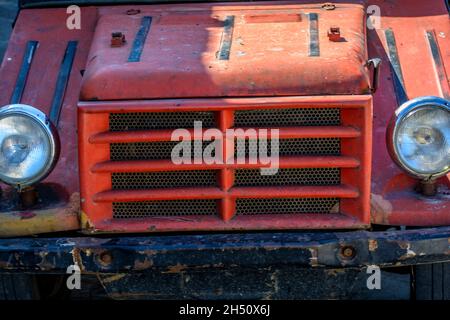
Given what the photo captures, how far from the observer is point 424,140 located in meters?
4.12

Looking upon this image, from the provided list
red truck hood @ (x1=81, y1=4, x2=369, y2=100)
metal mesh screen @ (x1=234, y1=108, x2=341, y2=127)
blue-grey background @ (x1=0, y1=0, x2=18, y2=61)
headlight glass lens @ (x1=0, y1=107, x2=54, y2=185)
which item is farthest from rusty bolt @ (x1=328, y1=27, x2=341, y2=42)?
blue-grey background @ (x1=0, y1=0, x2=18, y2=61)

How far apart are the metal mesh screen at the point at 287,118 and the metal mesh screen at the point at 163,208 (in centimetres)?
39

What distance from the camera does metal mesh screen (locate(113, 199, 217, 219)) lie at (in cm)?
427

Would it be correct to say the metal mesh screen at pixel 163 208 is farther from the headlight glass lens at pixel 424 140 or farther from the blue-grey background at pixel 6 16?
the blue-grey background at pixel 6 16

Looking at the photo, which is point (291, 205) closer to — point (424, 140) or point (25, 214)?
point (424, 140)

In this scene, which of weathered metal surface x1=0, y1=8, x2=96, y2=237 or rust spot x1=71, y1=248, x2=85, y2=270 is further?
weathered metal surface x1=0, y1=8, x2=96, y2=237

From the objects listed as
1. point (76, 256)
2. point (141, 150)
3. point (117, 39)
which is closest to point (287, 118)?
point (141, 150)

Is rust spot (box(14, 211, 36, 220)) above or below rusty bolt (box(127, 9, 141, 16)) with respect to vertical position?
below

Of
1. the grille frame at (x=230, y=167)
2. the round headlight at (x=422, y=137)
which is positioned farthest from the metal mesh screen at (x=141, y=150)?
the round headlight at (x=422, y=137)

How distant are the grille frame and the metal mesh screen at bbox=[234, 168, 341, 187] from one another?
0.16 ft

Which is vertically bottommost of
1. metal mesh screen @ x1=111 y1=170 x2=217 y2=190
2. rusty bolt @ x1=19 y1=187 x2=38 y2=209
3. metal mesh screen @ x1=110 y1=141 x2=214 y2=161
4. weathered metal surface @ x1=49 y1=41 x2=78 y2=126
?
rusty bolt @ x1=19 y1=187 x2=38 y2=209

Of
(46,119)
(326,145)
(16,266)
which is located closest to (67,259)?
(16,266)

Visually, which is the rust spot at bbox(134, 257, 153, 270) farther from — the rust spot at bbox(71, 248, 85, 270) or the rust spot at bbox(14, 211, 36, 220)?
the rust spot at bbox(14, 211, 36, 220)

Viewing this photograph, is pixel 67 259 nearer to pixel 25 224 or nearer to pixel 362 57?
pixel 25 224
